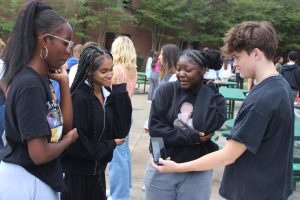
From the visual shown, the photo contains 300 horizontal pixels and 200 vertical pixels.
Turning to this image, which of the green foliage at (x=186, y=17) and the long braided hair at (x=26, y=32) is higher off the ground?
the green foliage at (x=186, y=17)

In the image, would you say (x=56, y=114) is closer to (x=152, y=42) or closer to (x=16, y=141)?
(x=16, y=141)

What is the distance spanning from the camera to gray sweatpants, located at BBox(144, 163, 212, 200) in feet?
9.70

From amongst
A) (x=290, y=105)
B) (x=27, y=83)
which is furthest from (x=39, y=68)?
(x=290, y=105)

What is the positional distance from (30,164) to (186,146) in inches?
51.3

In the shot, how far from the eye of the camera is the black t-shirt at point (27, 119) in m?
1.91

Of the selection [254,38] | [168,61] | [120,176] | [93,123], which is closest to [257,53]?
[254,38]

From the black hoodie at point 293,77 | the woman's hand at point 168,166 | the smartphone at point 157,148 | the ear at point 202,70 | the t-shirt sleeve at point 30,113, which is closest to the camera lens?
the t-shirt sleeve at point 30,113

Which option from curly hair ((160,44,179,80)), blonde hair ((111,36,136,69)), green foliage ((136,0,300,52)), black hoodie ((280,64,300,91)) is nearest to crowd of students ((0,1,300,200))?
blonde hair ((111,36,136,69))

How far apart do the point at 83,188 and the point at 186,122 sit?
35.6 inches

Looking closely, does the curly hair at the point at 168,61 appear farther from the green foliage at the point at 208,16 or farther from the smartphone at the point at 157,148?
the green foliage at the point at 208,16

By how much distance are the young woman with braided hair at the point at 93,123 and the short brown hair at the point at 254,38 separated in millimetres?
1185

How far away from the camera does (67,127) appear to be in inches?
91.8

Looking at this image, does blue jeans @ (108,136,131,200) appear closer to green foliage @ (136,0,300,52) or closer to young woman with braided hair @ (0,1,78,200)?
young woman with braided hair @ (0,1,78,200)

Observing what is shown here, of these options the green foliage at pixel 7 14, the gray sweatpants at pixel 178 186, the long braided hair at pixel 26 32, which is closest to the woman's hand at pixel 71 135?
the long braided hair at pixel 26 32
